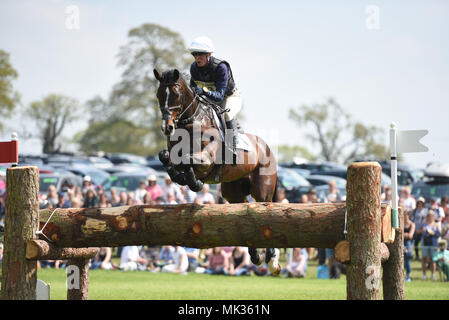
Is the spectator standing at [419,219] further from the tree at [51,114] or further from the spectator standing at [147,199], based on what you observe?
the tree at [51,114]

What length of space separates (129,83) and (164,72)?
39069 millimetres

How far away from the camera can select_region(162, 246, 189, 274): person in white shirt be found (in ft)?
49.7

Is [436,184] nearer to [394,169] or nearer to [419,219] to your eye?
[419,219]

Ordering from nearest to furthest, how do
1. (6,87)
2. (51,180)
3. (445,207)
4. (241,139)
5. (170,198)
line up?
(241,139) < (170,198) < (445,207) < (51,180) < (6,87)

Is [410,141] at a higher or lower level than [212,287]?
higher

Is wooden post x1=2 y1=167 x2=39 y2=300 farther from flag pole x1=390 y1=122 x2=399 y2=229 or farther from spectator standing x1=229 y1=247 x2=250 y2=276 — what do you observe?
spectator standing x1=229 y1=247 x2=250 y2=276

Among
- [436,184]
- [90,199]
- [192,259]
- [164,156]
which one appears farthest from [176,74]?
[436,184]

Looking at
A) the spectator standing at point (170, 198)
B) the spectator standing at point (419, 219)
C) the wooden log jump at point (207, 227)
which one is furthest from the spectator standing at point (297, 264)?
the wooden log jump at point (207, 227)

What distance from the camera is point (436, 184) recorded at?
64.0 ft

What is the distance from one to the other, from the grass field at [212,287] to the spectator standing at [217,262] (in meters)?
0.47

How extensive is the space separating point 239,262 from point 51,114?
40.2m

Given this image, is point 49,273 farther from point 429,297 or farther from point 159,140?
point 159,140

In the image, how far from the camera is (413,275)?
46.6ft
